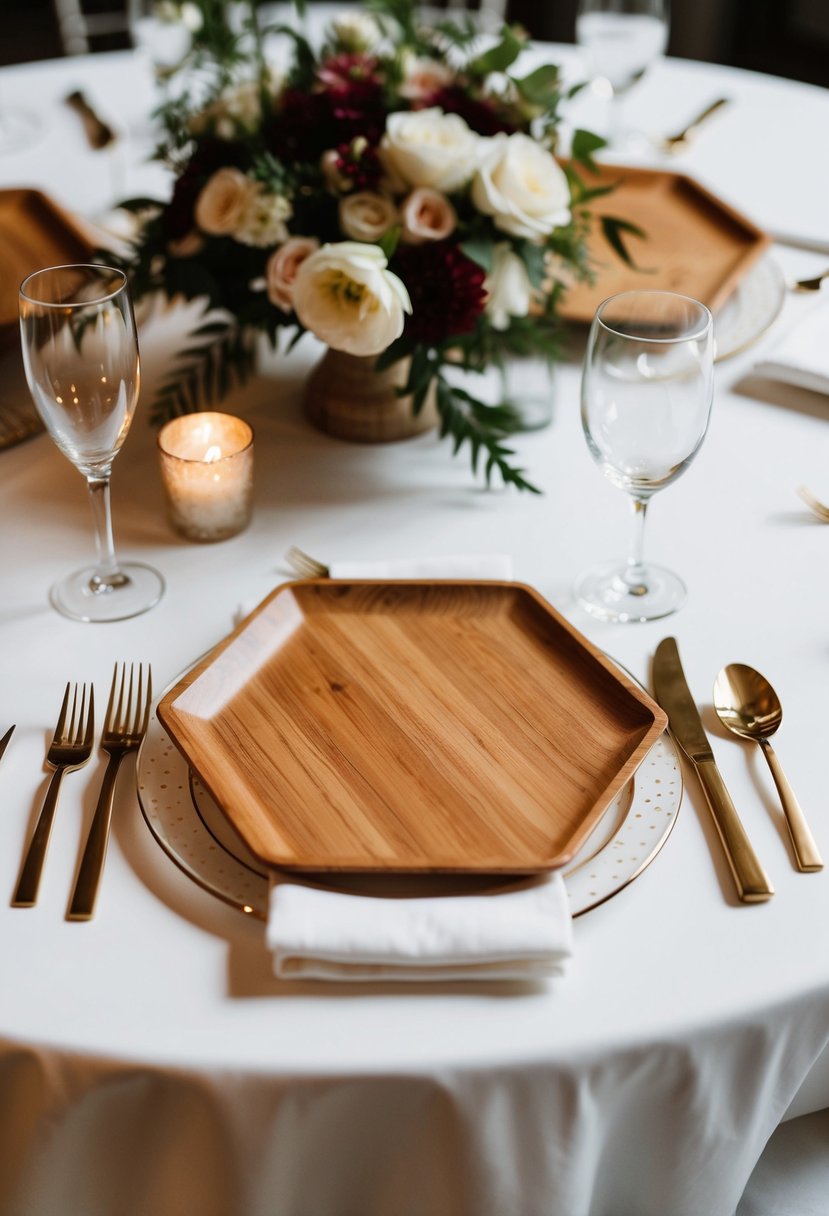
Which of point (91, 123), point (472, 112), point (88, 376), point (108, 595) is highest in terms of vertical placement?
Answer: point (472, 112)

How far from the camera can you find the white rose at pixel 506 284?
3.74ft

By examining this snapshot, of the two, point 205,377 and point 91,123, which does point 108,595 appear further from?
point 91,123

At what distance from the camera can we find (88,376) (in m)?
0.93

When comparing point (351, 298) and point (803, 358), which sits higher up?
point (351, 298)

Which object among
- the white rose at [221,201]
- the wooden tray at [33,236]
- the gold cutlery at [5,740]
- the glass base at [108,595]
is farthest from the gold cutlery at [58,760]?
the wooden tray at [33,236]

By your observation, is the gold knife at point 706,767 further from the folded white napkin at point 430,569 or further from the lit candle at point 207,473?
the lit candle at point 207,473

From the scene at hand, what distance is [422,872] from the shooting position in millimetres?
733

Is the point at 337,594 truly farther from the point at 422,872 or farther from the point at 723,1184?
the point at 723,1184

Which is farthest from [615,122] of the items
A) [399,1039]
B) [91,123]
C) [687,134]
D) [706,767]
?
[399,1039]

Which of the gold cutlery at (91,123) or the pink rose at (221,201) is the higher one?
the pink rose at (221,201)

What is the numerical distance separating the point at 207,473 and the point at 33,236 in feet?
1.98

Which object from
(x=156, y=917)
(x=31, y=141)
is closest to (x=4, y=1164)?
(x=156, y=917)

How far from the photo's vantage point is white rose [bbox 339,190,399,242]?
1.10 metres

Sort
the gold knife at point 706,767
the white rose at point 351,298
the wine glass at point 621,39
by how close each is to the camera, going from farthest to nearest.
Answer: the wine glass at point 621,39
the white rose at point 351,298
the gold knife at point 706,767
